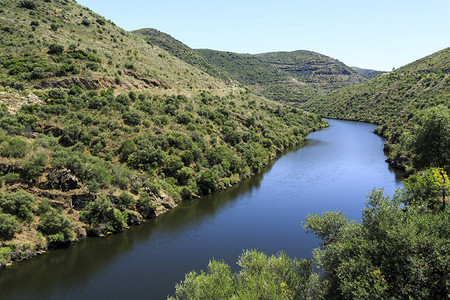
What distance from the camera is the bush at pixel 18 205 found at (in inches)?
1315

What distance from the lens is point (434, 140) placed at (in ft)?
119

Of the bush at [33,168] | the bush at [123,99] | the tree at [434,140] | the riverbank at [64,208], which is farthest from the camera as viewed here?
the bush at [123,99]

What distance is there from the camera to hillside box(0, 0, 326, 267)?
37750 mm

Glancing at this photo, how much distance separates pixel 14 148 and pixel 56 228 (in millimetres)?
13972

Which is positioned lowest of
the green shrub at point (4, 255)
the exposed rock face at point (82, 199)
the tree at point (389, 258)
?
the green shrub at point (4, 255)

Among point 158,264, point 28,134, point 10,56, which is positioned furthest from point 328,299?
point 10,56

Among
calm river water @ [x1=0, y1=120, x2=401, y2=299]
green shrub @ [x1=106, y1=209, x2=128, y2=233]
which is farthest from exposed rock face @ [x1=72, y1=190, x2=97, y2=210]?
calm river water @ [x1=0, y1=120, x2=401, y2=299]

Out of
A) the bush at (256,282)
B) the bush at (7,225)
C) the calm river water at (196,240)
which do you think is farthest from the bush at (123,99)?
the bush at (256,282)

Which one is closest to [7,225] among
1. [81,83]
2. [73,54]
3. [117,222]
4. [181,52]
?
[117,222]

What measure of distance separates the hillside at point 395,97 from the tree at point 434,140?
52.1 meters

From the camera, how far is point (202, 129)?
228 feet

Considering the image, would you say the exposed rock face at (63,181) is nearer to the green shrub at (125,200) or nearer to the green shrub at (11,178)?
the green shrub at (11,178)

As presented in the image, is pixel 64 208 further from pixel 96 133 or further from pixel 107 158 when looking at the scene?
pixel 96 133

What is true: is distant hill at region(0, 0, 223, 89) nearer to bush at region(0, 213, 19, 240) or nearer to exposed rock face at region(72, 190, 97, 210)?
exposed rock face at region(72, 190, 97, 210)
